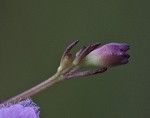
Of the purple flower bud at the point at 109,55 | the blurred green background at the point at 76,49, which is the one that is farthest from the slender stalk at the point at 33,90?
the blurred green background at the point at 76,49

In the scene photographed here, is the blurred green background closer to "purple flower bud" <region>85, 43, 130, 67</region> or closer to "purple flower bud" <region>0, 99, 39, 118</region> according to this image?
"purple flower bud" <region>85, 43, 130, 67</region>

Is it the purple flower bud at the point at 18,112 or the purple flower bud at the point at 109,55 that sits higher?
the purple flower bud at the point at 109,55

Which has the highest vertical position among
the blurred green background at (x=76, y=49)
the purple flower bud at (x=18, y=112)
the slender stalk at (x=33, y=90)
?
the blurred green background at (x=76, y=49)

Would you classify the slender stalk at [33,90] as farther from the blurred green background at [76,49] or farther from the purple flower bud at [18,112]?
the blurred green background at [76,49]

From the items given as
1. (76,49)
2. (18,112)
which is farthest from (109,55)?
(76,49)

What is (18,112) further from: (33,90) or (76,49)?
(76,49)

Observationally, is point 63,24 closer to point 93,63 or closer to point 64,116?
point 64,116

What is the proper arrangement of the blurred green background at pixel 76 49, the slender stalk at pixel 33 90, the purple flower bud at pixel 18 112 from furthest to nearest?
the blurred green background at pixel 76 49 → the slender stalk at pixel 33 90 → the purple flower bud at pixel 18 112
